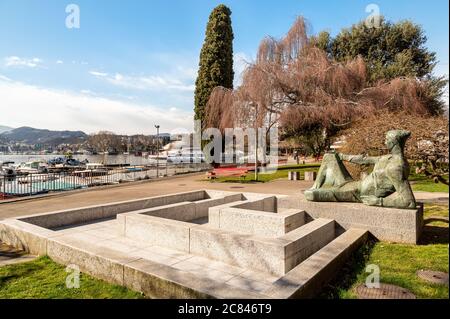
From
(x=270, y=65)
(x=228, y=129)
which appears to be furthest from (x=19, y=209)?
(x=270, y=65)

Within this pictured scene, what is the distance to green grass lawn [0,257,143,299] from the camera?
4781mm

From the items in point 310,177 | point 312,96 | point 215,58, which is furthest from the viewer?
point 215,58

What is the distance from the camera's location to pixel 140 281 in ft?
15.7

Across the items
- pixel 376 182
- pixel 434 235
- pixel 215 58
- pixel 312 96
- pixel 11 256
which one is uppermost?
pixel 215 58

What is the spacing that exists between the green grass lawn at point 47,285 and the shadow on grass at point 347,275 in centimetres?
301

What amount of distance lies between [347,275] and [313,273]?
1048 millimetres

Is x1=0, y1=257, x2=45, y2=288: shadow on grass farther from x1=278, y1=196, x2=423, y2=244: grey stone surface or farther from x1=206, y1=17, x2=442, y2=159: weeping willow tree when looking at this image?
x1=206, y1=17, x2=442, y2=159: weeping willow tree

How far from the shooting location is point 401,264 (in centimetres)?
575

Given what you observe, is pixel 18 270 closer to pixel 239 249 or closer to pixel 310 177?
pixel 239 249

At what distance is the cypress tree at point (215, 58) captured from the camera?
103 feet

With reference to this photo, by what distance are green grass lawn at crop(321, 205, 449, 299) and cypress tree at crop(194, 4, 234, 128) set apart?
84.2ft
